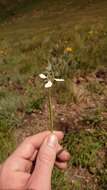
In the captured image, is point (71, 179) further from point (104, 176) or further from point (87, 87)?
point (87, 87)

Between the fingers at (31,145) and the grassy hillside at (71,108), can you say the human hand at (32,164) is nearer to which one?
the fingers at (31,145)

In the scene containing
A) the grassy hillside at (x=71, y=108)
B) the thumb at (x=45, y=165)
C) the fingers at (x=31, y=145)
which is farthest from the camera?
the grassy hillside at (x=71, y=108)

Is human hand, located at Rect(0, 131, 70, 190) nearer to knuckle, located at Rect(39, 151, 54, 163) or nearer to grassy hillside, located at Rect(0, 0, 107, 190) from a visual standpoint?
knuckle, located at Rect(39, 151, 54, 163)

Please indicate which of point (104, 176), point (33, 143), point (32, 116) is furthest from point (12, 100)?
point (33, 143)

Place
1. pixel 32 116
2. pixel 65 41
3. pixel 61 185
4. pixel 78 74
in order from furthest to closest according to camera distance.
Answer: pixel 65 41
pixel 78 74
pixel 32 116
pixel 61 185


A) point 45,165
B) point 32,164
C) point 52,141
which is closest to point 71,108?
point 32,164

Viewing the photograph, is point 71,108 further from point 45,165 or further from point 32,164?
point 45,165

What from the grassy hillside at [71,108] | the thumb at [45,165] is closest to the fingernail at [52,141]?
the thumb at [45,165]

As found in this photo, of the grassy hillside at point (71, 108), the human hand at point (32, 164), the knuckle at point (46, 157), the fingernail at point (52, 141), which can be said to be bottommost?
the grassy hillside at point (71, 108)

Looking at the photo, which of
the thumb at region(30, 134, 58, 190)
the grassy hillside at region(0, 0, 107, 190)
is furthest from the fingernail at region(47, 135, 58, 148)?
the grassy hillside at region(0, 0, 107, 190)
